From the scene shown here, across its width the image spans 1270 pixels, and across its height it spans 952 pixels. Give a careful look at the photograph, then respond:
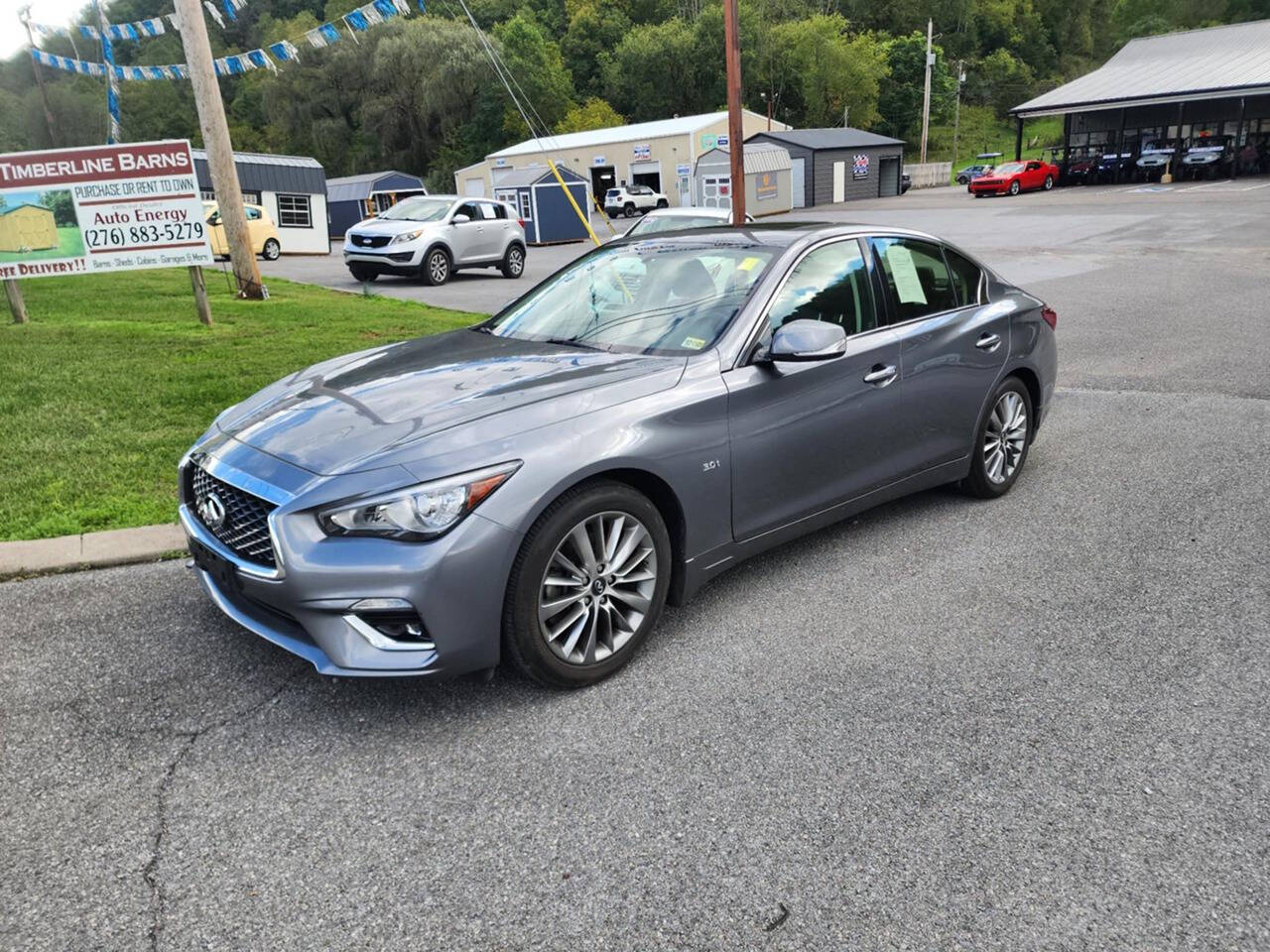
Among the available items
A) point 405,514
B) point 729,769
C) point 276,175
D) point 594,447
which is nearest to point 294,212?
point 276,175

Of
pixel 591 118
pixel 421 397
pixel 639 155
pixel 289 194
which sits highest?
pixel 591 118

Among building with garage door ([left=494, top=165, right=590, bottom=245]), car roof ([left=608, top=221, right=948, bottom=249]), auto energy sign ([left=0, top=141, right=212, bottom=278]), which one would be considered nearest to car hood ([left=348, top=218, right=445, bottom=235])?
auto energy sign ([left=0, top=141, right=212, bottom=278])

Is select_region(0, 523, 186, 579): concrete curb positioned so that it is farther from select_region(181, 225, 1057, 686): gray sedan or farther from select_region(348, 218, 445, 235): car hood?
select_region(348, 218, 445, 235): car hood

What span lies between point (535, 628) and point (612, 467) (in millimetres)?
614

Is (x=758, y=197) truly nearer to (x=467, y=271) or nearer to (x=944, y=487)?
(x=467, y=271)

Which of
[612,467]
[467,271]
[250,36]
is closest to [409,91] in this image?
[250,36]

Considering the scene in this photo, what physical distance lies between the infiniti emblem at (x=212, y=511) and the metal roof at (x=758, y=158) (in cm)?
4315

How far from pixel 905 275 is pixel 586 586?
2.48 meters

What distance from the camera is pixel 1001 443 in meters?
5.35

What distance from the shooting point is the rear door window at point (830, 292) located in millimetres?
4227

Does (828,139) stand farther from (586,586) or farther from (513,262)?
(586,586)

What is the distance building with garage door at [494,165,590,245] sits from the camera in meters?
33.3

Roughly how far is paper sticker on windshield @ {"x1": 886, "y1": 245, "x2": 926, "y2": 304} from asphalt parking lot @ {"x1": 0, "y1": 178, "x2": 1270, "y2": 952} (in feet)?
3.88

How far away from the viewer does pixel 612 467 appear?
3404 mm
